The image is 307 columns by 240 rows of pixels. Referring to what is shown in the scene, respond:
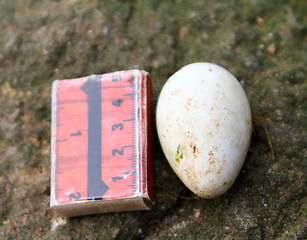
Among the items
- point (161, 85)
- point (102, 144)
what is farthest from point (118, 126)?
point (161, 85)

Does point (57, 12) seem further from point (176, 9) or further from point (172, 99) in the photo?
point (172, 99)

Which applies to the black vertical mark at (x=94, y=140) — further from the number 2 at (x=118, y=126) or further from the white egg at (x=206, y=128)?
the white egg at (x=206, y=128)

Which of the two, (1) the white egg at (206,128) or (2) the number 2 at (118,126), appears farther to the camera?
(2) the number 2 at (118,126)

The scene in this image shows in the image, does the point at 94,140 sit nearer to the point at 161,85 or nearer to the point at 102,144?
the point at 102,144

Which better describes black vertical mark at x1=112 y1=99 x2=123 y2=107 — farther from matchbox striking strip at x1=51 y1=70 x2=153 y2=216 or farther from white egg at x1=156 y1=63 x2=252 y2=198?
white egg at x1=156 y1=63 x2=252 y2=198

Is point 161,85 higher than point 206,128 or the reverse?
the reverse

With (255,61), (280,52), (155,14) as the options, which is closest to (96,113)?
(155,14)

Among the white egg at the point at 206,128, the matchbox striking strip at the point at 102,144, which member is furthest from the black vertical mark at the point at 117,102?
the white egg at the point at 206,128

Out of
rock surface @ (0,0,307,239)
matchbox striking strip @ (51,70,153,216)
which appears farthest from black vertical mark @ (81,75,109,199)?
rock surface @ (0,0,307,239)
